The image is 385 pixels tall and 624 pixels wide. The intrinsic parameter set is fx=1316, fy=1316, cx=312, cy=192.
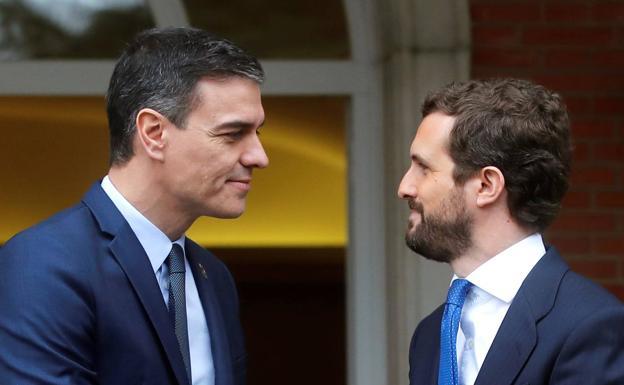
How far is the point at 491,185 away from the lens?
3100 millimetres

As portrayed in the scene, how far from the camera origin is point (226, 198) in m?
3.07

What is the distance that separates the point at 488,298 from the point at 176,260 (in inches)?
29.1

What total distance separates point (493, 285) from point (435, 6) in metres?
2.22

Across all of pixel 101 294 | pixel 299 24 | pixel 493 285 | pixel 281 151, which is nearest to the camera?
pixel 101 294

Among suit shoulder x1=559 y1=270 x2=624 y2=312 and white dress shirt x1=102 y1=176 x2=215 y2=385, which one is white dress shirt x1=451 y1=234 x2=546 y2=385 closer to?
suit shoulder x1=559 y1=270 x2=624 y2=312

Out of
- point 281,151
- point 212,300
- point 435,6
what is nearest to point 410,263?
point 435,6

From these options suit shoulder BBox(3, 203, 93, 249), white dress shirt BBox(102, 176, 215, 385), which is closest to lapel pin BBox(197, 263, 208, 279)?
white dress shirt BBox(102, 176, 215, 385)

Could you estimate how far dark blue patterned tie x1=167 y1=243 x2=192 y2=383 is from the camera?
3.00m

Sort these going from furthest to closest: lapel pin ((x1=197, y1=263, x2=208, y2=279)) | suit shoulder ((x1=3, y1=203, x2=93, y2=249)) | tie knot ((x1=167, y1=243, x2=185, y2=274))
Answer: lapel pin ((x1=197, y1=263, x2=208, y2=279)), tie knot ((x1=167, y1=243, x2=185, y2=274)), suit shoulder ((x1=3, y1=203, x2=93, y2=249))

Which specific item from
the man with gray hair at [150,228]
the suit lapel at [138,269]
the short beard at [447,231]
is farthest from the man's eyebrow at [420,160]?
the suit lapel at [138,269]

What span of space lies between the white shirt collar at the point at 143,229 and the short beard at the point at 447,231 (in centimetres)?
62

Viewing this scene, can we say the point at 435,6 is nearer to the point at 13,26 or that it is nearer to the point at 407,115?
the point at 407,115

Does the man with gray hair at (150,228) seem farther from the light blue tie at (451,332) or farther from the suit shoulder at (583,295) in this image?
the suit shoulder at (583,295)

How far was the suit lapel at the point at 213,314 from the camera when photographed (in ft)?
10.2
